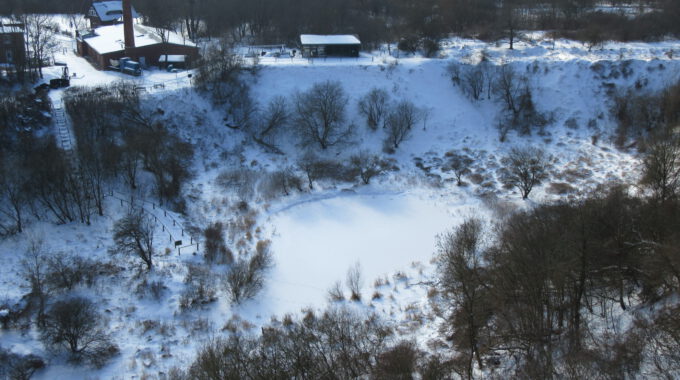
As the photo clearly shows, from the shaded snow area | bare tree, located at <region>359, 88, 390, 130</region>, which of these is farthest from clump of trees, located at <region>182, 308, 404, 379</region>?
bare tree, located at <region>359, 88, 390, 130</region>

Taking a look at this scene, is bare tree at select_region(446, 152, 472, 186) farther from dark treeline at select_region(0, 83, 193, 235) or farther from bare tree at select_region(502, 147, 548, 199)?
dark treeline at select_region(0, 83, 193, 235)

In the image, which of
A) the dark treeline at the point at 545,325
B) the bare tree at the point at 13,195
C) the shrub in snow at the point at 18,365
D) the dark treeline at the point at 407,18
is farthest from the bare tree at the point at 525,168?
the bare tree at the point at 13,195

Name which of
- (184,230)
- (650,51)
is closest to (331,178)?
(184,230)


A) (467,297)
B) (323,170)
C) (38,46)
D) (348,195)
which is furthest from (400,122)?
(38,46)

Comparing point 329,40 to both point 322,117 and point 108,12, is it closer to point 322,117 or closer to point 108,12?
point 322,117

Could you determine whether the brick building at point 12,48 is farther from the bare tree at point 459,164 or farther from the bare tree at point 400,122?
the bare tree at point 459,164

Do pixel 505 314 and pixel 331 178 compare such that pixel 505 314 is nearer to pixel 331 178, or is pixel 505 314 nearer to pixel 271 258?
pixel 271 258
